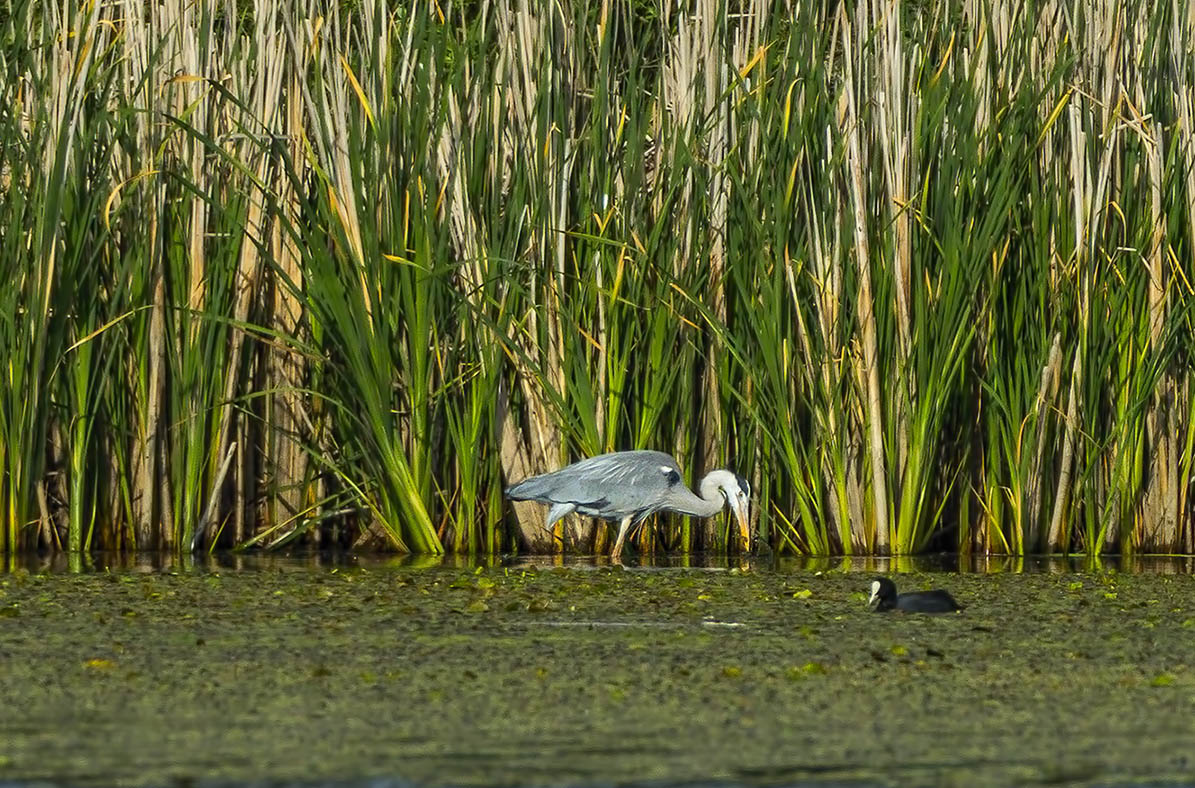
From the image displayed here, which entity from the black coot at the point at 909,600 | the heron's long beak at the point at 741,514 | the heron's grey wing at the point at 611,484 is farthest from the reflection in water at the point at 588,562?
the black coot at the point at 909,600

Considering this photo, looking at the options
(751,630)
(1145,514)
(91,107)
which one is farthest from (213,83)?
(1145,514)

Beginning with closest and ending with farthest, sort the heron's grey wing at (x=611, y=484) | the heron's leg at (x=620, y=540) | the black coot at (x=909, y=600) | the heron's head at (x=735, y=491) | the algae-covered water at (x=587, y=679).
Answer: the algae-covered water at (x=587, y=679)
the black coot at (x=909, y=600)
the heron's grey wing at (x=611, y=484)
the heron's head at (x=735, y=491)
the heron's leg at (x=620, y=540)

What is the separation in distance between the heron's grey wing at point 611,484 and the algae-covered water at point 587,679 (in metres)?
0.33

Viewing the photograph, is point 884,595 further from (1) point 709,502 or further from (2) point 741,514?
(1) point 709,502

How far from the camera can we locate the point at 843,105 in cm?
802

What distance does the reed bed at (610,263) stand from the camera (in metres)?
7.83

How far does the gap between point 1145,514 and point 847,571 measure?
152cm

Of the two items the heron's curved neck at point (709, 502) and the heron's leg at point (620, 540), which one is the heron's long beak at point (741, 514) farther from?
the heron's leg at point (620, 540)

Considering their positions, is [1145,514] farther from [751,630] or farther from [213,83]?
[213,83]

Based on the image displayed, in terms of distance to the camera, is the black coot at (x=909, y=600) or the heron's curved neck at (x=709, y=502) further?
the heron's curved neck at (x=709, y=502)

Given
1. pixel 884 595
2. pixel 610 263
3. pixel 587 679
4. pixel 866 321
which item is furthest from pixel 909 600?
pixel 610 263

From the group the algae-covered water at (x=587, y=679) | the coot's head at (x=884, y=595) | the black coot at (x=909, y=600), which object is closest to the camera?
the algae-covered water at (x=587, y=679)

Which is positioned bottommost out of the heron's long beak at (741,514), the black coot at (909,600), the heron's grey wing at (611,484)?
the black coot at (909,600)

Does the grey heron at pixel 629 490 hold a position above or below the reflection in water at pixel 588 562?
above
